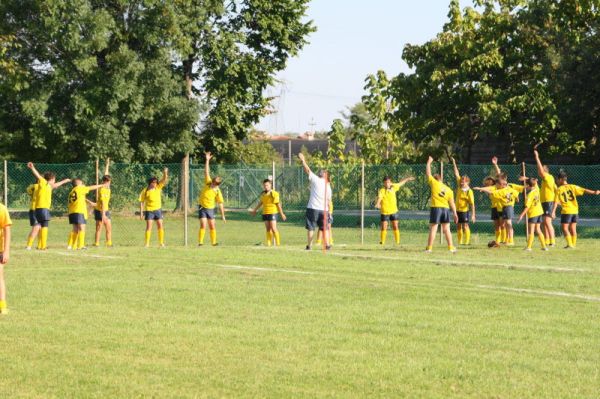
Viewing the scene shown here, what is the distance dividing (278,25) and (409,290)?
35496 millimetres

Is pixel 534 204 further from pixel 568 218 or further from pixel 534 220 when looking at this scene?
pixel 568 218

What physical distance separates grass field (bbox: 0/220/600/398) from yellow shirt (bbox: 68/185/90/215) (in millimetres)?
3542

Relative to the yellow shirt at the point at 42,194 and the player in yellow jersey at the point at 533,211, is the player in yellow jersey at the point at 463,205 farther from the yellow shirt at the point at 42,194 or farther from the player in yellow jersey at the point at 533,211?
the yellow shirt at the point at 42,194

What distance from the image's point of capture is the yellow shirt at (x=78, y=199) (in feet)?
77.5

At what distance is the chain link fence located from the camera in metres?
34.5

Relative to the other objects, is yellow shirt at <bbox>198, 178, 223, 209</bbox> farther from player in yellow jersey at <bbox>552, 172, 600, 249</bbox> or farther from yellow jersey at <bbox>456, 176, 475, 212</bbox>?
player in yellow jersey at <bbox>552, 172, 600, 249</bbox>

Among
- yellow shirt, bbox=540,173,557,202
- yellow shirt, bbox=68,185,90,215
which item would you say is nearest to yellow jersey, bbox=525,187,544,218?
yellow shirt, bbox=540,173,557,202

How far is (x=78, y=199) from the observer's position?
77.9 ft

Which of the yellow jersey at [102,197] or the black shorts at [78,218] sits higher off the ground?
the yellow jersey at [102,197]

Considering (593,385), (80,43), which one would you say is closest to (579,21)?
(80,43)

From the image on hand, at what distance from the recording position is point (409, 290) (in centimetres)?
1545

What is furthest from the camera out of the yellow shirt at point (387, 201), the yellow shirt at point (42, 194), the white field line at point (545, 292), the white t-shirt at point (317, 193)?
the yellow shirt at point (387, 201)

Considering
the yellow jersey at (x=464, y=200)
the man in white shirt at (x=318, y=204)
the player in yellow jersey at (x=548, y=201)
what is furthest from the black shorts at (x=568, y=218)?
the man in white shirt at (x=318, y=204)

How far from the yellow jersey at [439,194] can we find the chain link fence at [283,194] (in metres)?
6.00
